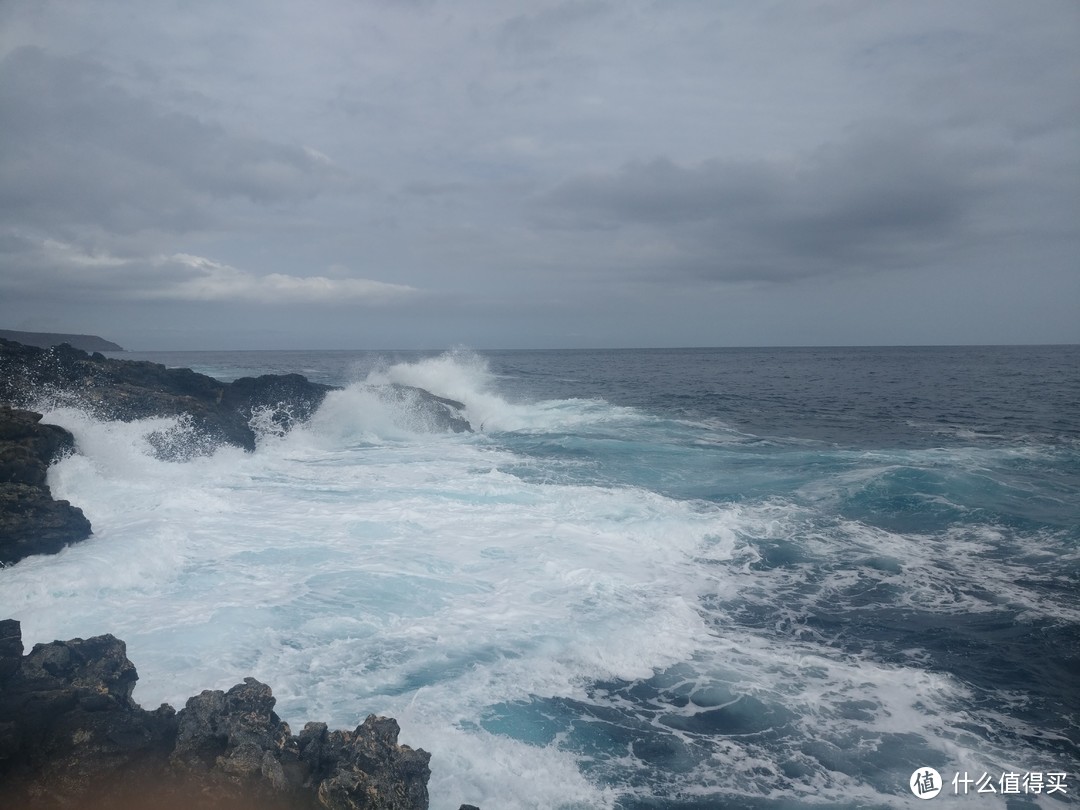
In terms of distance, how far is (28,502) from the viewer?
400 inches

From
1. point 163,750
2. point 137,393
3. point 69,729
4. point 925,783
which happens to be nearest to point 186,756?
point 163,750

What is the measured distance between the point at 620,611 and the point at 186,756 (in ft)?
18.5

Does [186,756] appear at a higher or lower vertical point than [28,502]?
lower

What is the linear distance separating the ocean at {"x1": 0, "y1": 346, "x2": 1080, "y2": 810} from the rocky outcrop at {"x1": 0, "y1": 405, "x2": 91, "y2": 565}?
0.54m

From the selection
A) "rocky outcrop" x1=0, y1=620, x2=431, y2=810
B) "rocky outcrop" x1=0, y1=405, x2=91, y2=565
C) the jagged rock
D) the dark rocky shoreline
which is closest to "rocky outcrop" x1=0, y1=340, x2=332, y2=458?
"rocky outcrop" x1=0, y1=405, x2=91, y2=565

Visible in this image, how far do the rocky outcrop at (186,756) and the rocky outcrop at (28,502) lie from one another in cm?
527

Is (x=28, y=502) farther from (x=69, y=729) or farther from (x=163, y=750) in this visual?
(x=163, y=750)

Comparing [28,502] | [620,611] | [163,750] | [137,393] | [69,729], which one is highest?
[137,393]

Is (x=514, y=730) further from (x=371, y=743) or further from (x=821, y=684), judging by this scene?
(x=821, y=684)

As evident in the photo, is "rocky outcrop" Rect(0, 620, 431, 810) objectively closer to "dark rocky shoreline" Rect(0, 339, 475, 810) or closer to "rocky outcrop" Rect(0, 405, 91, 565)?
"dark rocky shoreline" Rect(0, 339, 475, 810)

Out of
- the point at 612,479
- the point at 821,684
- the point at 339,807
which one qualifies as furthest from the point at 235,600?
the point at 612,479

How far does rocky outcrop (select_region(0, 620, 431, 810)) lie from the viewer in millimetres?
4473

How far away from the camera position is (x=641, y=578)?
10039 mm

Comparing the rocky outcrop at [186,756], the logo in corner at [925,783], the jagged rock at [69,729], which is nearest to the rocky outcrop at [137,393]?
the jagged rock at [69,729]
